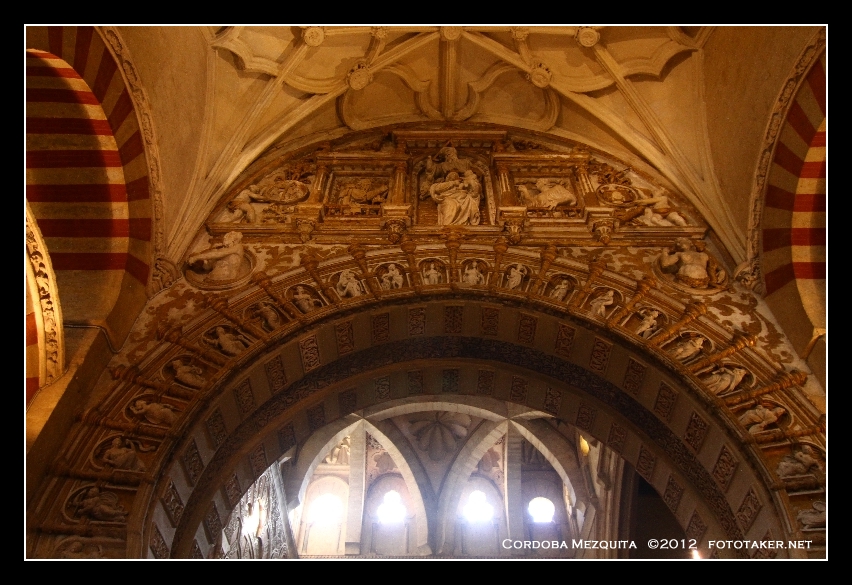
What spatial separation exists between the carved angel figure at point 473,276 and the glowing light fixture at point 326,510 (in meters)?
8.91

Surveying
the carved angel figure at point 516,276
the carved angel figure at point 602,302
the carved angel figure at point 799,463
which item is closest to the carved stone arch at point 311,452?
the carved angel figure at point 516,276

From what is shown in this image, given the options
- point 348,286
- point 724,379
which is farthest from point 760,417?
point 348,286

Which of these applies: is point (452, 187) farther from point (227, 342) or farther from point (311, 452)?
point (311, 452)

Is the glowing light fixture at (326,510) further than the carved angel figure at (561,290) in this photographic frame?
Yes

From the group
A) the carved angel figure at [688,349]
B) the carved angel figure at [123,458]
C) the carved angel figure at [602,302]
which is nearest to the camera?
the carved angel figure at [123,458]

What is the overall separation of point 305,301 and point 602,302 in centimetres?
344

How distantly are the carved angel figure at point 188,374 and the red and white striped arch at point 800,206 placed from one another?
249 inches

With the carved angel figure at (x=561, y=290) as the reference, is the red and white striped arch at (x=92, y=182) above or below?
above

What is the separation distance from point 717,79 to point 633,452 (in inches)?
199

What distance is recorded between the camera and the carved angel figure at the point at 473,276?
892cm

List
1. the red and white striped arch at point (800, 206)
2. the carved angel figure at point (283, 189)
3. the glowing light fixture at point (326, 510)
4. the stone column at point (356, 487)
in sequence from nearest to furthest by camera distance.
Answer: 1. the red and white striped arch at point (800, 206)
2. the carved angel figure at point (283, 189)
3. the stone column at point (356, 487)
4. the glowing light fixture at point (326, 510)

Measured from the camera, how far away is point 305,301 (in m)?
8.54

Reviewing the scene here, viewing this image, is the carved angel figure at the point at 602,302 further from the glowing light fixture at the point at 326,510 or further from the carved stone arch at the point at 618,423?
the glowing light fixture at the point at 326,510

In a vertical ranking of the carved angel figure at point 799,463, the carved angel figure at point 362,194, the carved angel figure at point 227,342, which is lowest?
the carved angel figure at point 799,463
